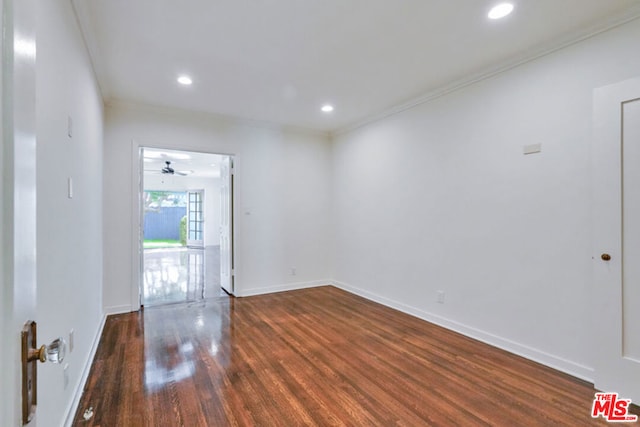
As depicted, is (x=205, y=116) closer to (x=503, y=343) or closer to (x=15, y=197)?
(x=15, y=197)

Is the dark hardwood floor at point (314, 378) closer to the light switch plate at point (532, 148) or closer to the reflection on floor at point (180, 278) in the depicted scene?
the reflection on floor at point (180, 278)

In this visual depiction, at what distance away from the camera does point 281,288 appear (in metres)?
5.18

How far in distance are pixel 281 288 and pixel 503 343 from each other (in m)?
3.23

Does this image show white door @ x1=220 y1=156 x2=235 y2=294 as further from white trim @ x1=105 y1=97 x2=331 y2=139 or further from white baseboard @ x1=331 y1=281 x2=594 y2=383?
white baseboard @ x1=331 y1=281 x2=594 y2=383

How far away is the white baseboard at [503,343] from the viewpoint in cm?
251

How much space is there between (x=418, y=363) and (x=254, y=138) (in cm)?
386

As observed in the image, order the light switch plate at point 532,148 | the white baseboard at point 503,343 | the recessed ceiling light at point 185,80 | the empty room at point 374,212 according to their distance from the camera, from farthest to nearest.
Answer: the recessed ceiling light at point 185,80 < the light switch plate at point 532,148 < the white baseboard at point 503,343 < the empty room at point 374,212

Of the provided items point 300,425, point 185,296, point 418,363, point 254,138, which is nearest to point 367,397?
point 300,425

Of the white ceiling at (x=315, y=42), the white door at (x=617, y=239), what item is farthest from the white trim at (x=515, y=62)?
the white door at (x=617, y=239)

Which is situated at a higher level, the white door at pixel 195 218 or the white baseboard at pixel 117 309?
the white door at pixel 195 218

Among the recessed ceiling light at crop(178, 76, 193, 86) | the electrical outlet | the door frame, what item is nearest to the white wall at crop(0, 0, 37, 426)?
the electrical outlet

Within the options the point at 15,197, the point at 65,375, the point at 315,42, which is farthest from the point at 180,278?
the point at 15,197

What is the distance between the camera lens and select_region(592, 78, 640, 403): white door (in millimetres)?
2191

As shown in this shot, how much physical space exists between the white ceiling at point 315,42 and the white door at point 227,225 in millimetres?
1396
